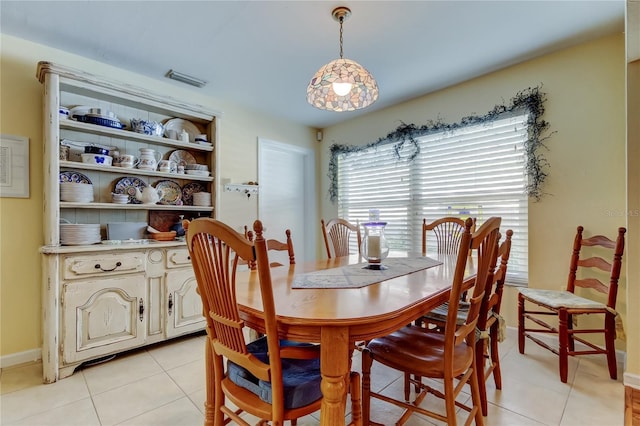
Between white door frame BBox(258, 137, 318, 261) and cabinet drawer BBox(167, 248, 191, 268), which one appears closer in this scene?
cabinet drawer BBox(167, 248, 191, 268)

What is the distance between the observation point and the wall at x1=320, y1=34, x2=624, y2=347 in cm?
229

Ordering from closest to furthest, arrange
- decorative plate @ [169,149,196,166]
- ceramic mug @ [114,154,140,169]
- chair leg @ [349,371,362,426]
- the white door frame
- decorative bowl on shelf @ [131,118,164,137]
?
chair leg @ [349,371,362,426]
ceramic mug @ [114,154,140,169]
decorative bowl on shelf @ [131,118,164,137]
decorative plate @ [169,149,196,166]
the white door frame

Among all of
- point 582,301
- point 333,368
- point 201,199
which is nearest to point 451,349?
point 333,368

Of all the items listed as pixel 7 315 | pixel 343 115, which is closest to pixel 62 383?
pixel 7 315

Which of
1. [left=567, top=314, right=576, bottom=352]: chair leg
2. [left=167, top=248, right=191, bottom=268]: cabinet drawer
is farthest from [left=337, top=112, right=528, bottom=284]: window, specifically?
[left=167, top=248, right=191, bottom=268]: cabinet drawer

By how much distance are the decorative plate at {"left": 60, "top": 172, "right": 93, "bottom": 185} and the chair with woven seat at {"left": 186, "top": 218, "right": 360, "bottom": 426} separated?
2.06m

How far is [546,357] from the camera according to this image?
2318 millimetres

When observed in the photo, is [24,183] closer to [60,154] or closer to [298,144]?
[60,154]

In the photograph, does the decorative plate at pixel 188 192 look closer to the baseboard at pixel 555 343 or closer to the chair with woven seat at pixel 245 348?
the chair with woven seat at pixel 245 348

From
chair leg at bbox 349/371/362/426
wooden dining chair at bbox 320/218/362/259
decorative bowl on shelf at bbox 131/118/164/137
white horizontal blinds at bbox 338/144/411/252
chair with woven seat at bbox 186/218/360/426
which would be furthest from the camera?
white horizontal blinds at bbox 338/144/411/252

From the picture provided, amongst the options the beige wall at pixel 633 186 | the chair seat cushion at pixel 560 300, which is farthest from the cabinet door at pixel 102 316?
the beige wall at pixel 633 186

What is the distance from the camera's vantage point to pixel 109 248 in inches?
88.2

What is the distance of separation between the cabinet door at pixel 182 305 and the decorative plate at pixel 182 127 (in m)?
1.38

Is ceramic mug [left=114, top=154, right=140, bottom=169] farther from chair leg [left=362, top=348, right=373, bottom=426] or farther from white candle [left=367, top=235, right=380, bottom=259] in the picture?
chair leg [left=362, top=348, right=373, bottom=426]
